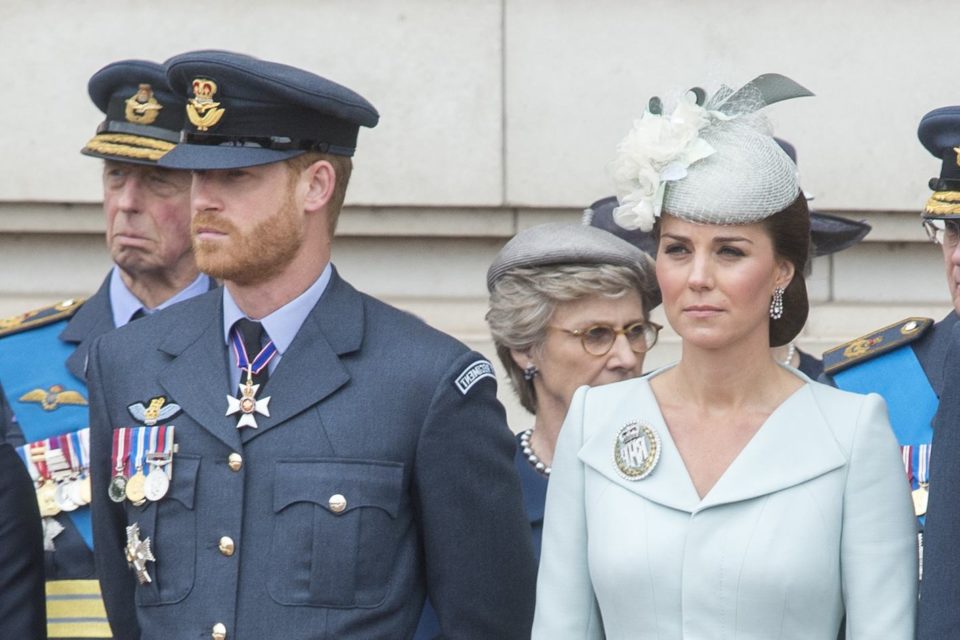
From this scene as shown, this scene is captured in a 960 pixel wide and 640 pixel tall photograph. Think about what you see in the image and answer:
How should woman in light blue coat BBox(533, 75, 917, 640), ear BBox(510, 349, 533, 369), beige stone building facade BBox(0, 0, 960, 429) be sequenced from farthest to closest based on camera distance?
beige stone building facade BBox(0, 0, 960, 429) → ear BBox(510, 349, 533, 369) → woman in light blue coat BBox(533, 75, 917, 640)

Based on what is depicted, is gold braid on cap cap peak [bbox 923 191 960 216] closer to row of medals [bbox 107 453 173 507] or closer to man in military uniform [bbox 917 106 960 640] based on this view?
man in military uniform [bbox 917 106 960 640]

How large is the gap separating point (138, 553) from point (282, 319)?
Answer: 0.48 meters

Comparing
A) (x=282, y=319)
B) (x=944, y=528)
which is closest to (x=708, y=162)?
(x=944, y=528)

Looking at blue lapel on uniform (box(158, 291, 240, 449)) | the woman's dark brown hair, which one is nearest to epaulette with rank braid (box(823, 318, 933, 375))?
the woman's dark brown hair

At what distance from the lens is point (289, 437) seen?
3.45 m

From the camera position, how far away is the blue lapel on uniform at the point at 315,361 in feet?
11.4

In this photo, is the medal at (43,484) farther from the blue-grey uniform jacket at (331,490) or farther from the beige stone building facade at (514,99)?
the beige stone building facade at (514,99)

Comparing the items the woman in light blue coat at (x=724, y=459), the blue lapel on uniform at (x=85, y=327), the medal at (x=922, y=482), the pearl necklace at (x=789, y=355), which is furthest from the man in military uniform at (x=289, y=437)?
the pearl necklace at (x=789, y=355)

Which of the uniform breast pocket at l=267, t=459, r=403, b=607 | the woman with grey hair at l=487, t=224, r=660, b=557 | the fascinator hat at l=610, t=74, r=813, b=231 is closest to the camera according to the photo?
the fascinator hat at l=610, t=74, r=813, b=231

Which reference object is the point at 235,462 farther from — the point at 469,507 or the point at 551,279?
the point at 551,279

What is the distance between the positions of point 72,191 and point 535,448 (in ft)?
6.90

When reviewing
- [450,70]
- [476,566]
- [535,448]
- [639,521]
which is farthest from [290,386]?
[450,70]

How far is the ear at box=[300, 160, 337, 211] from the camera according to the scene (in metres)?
3.55

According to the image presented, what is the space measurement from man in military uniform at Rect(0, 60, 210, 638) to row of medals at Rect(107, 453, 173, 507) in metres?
0.67
